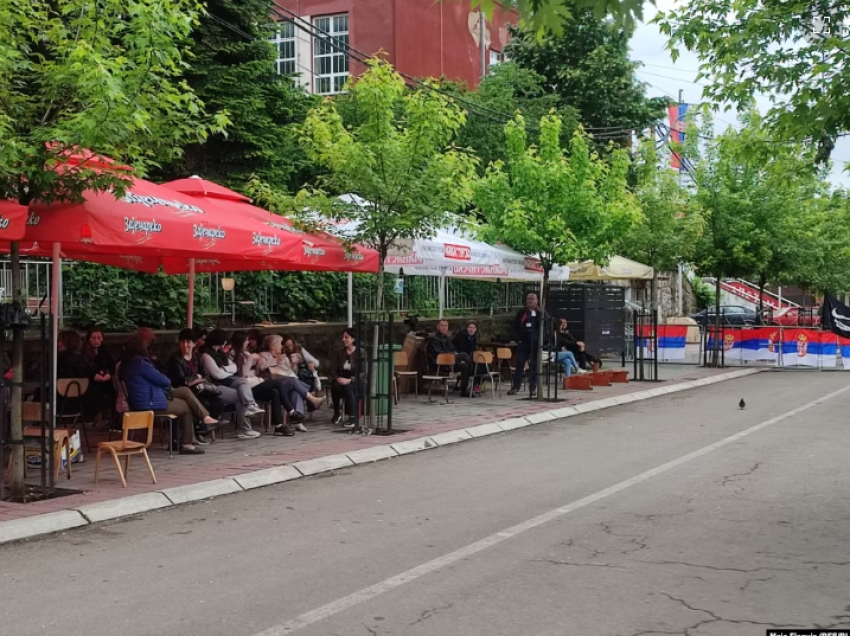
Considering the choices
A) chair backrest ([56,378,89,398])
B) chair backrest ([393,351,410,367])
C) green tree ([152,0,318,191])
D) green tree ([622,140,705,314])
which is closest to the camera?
chair backrest ([56,378,89,398])

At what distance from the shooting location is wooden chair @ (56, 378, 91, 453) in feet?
36.4

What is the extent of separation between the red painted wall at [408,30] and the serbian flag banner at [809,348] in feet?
50.9

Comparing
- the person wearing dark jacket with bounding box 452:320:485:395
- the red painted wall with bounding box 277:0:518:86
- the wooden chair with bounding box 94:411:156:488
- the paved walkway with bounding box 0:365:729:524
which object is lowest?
the paved walkway with bounding box 0:365:729:524

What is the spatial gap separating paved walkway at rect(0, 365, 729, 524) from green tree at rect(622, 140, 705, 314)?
765 centimetres

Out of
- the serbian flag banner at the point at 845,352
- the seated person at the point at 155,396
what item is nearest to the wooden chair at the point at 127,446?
the seated person at the point at 155,396

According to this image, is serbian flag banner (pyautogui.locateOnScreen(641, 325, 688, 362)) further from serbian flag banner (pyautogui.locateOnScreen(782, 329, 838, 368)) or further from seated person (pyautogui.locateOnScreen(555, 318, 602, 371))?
seated person (pyautogui.locateOnScreen(555, 318, 602, 371))

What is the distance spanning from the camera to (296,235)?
12.7 m

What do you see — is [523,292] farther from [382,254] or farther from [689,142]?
[382,254]

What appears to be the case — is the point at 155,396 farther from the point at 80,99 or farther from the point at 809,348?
the point at 809,348

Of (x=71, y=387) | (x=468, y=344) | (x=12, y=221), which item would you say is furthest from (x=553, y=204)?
(x=12, y=221)

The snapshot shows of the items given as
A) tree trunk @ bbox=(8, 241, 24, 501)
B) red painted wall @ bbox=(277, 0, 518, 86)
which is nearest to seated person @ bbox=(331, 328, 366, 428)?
tree trunk @ bbox=(8, 241, 24, 501)

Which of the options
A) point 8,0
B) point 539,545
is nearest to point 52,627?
point 539,545

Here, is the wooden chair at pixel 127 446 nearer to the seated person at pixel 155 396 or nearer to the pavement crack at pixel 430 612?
the seated person at pixel 155 396

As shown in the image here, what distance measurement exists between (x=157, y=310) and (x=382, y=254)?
4900 millimetres
